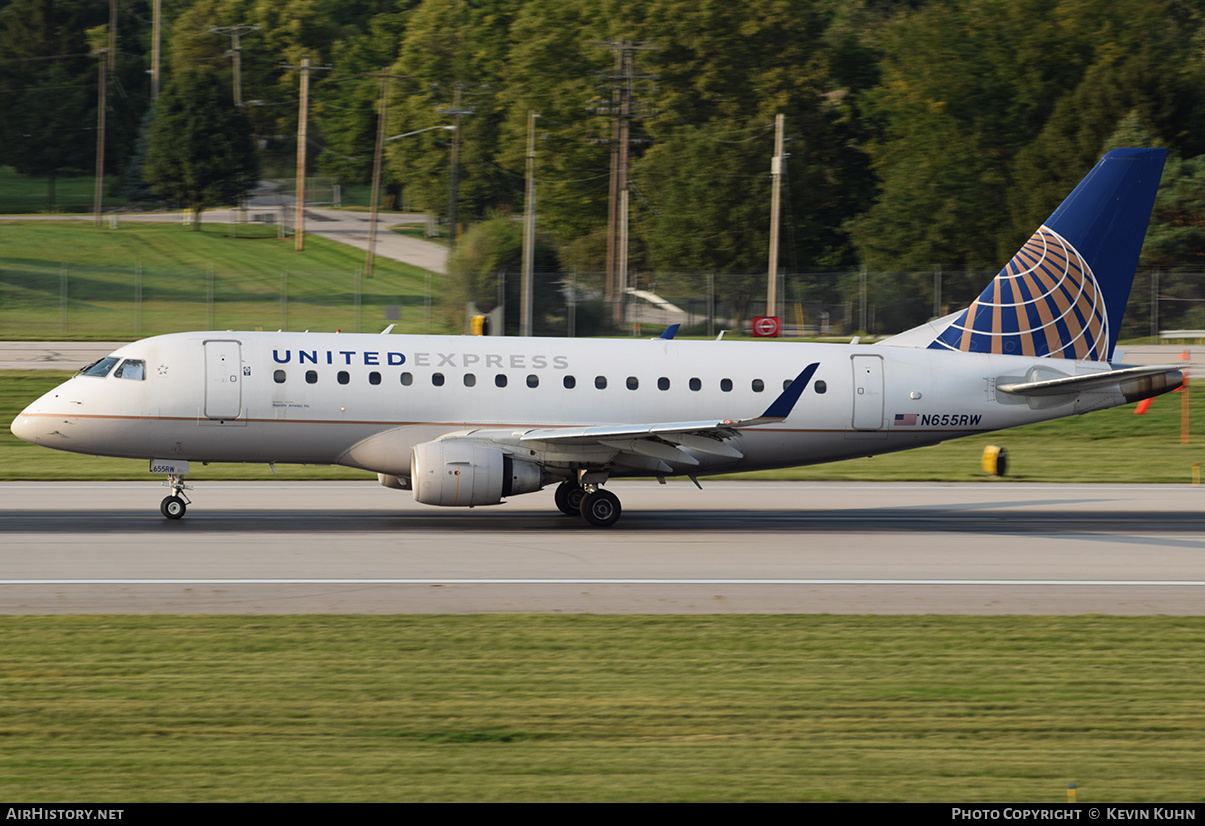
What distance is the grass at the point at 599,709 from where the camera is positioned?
30.0 ft

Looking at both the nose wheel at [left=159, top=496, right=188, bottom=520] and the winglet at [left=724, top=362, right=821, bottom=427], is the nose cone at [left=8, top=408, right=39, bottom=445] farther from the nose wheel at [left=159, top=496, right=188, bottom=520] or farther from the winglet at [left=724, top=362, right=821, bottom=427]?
the winglet at [left=724, top=362, right=821, bottom=427]

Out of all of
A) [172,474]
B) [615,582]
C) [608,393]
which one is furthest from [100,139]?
[615,582]

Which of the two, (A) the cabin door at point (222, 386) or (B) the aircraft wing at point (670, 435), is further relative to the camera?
(A) the cabin door at point (222, 386)

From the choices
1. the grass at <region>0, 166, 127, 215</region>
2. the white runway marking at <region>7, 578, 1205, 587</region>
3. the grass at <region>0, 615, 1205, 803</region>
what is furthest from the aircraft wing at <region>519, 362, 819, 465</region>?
the grass at <region>0, 166, 127, 215</region>

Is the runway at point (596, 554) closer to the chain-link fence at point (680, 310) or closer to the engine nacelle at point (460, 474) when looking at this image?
the engine nacelle at point (460, 474)

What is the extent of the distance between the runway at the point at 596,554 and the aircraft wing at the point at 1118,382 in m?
2.53

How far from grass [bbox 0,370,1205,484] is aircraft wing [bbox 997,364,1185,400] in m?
7.85

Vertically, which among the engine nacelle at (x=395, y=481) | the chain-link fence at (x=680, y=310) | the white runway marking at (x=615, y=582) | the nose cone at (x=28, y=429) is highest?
the chain-link fence at (x=680, y=310)

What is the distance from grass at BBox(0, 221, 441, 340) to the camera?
58.3m

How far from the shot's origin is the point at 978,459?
37.2 m

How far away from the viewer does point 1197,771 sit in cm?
960

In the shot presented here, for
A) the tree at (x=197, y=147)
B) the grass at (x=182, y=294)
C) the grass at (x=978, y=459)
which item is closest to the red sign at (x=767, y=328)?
the grass at (x=978, y=459)

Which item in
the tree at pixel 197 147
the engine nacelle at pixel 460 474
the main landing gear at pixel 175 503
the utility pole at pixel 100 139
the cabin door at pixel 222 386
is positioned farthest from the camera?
the utility pole at pixel 100 139

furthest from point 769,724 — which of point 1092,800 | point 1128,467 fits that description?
point 1128,467
